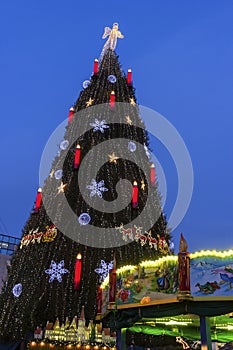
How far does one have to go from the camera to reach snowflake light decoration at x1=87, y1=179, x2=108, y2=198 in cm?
1989

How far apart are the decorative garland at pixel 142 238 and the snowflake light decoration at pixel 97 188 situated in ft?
6.89

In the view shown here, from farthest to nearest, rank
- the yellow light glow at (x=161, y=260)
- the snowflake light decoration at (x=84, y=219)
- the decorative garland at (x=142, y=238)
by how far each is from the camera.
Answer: the decorative garland at (x=142, y=238) < the snowflake light decoration at (x=84, y=219) < the yellow light glow at (x=161, y=260)

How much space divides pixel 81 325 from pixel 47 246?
470cm

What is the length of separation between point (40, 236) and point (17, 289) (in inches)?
112

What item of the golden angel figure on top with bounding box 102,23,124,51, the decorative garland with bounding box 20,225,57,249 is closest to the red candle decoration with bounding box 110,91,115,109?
the golden angel figure on top with bounding box 102,23,124,51

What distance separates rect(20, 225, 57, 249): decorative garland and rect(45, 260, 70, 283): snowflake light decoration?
4.36 ft

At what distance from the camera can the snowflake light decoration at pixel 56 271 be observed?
17859 millimetres

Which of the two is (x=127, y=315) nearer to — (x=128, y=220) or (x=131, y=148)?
(x=128, y=220)

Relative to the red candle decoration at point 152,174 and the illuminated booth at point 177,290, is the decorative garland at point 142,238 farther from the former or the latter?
the illuminated booth at point 177,290

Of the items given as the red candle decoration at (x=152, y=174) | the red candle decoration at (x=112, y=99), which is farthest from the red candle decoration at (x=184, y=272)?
the red candle decoration at (x=112, y=99)

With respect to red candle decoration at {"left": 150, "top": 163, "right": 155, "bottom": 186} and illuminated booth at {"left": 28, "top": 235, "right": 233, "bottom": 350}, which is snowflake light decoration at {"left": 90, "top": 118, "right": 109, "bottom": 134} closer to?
red candle decoration at {"left": 150, "top": 163, "right": 155, "bottom": 186}

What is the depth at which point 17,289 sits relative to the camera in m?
18.5

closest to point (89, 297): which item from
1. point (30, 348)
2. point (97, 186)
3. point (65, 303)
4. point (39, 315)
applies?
point (65, 303)

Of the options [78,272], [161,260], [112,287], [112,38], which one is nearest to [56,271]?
[78,272]
